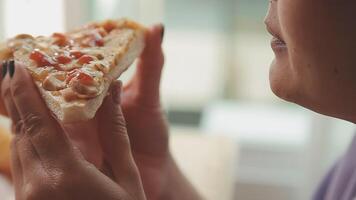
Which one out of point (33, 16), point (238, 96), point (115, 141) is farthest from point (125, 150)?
point (238, 96)

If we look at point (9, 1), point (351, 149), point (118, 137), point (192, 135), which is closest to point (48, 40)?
point (118, 137)

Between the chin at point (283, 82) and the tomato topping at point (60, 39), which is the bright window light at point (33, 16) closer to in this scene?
the tomato topping at point (60, 39)

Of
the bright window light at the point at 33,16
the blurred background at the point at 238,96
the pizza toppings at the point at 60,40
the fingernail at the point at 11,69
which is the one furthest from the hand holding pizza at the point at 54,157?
the blurred background at the point at 238,96

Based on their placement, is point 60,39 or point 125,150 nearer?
point 125,150

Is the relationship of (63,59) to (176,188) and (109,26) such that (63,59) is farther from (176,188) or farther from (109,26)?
(176,188)

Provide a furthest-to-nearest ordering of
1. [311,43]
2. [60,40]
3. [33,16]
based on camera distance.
A: [33,16]
[60,40]
[311,43]

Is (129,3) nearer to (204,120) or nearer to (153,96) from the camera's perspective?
(204,120)
